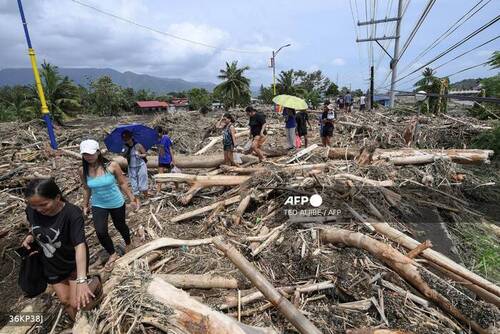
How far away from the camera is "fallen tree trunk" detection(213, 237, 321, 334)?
8.27 feet

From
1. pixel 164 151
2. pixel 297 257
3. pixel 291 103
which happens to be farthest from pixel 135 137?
pixel 291 103

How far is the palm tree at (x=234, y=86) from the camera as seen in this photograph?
137 feet

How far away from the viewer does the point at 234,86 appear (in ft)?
138

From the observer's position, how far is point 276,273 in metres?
3.87

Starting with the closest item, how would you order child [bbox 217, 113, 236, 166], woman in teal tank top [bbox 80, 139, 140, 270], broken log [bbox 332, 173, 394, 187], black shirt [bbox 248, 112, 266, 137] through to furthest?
woman in teal tank top [bbox 80, 139, 140, 270]
broken log [bbox 332, 173, 394, 187]
child [bbox 217, 113, 236, 166]
black shirt [bbox 248, 112, 266, 137]

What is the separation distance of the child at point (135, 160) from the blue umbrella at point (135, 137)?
21 cm

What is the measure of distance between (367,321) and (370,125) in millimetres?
10294

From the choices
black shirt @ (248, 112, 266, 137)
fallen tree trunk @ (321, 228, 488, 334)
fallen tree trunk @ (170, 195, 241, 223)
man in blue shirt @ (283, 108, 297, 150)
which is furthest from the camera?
man in blue shirt @ (283, 108, 297, 150)

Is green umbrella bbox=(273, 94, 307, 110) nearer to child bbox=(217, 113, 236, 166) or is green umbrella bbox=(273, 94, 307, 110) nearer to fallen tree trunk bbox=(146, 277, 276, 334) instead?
child bbox=(217, 113, 236, 166)

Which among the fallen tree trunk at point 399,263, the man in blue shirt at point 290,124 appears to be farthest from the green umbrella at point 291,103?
the fallen tree trunk at point 399,263

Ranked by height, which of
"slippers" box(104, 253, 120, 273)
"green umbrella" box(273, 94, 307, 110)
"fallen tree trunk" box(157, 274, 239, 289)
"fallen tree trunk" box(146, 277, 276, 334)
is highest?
"green umbrella" box(273, 94, 307, 110)

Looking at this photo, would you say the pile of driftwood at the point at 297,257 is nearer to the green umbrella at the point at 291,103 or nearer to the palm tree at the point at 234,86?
the green umbrella at the point at 291,103

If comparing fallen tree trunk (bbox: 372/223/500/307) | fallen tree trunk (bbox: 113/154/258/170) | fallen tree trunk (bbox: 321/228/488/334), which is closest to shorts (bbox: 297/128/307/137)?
fallen tree trunk (bbox: 113/154/258/170)

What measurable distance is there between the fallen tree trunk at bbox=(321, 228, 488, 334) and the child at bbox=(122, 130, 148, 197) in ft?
13.2
